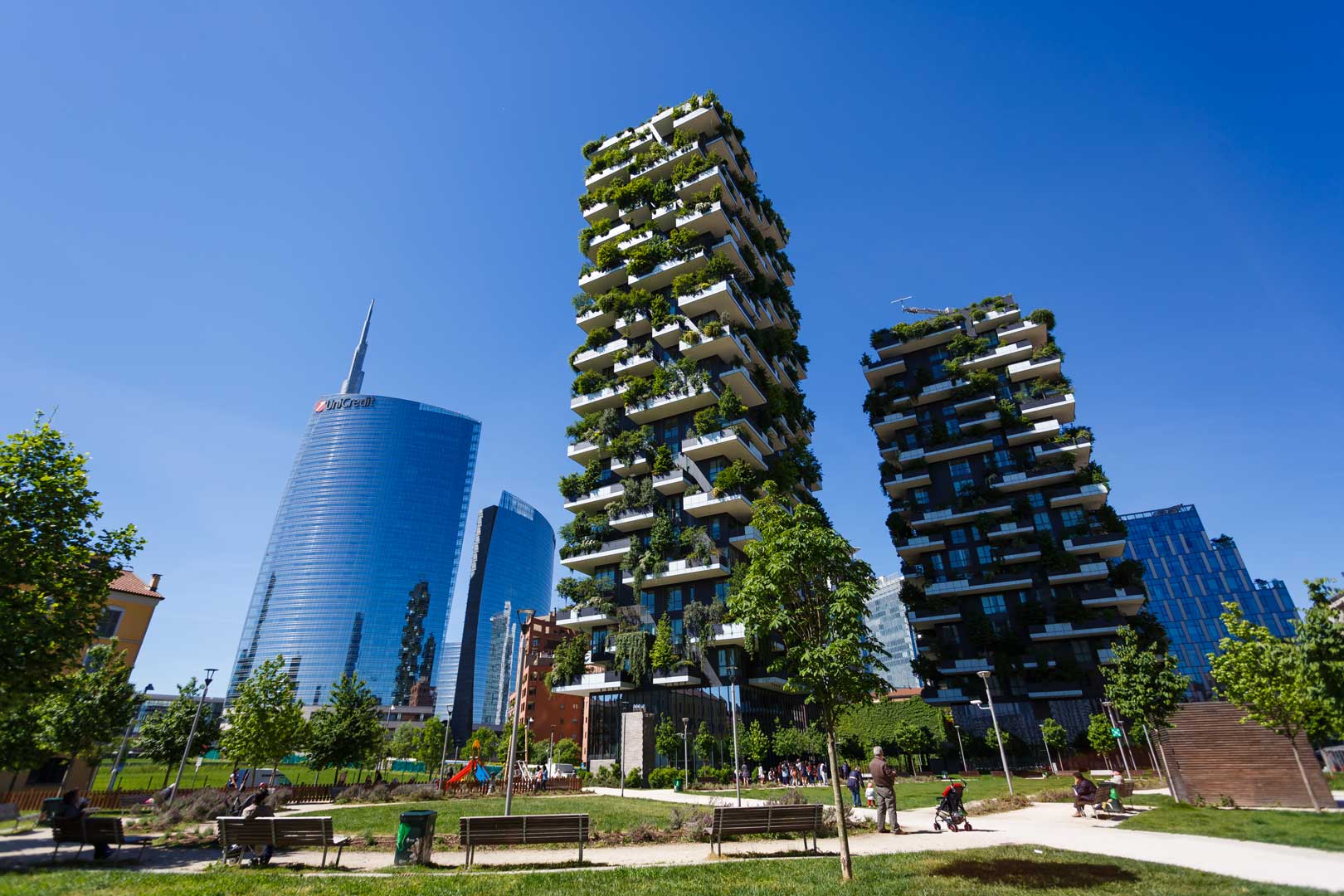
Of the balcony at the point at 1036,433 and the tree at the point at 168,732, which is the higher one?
the balcony at the point at 1036,433

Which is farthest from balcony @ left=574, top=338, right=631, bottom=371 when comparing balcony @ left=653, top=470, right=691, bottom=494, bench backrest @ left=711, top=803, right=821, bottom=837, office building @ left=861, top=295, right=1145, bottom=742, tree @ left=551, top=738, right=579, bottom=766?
bench backrest @ left=711, top=803, right=821, bottom=837

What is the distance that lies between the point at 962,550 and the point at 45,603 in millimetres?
64381

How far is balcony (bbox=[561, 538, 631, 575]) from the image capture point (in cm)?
4908

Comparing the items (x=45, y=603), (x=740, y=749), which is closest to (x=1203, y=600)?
(x=740, y=749)

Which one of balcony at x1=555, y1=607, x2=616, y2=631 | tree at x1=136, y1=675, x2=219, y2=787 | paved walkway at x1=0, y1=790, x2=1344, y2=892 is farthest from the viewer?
balcony at x1=555, y1=607, x2=616, y2=631

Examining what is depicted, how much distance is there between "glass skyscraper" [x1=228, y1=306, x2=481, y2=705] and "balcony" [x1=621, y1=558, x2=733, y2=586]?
390 feet

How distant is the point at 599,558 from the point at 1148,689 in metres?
37.2

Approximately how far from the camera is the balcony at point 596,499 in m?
51.2

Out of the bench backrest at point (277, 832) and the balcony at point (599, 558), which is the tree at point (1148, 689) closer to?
the bench backrest at point (277, 832)

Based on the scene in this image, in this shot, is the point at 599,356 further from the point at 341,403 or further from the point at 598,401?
the point at 341,403

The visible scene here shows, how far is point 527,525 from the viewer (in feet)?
635

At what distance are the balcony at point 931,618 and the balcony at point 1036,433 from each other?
1891 centimetres

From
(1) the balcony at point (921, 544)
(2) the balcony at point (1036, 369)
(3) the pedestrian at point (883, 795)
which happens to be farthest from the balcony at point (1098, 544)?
(3) the pedestrian at point (883, 795)

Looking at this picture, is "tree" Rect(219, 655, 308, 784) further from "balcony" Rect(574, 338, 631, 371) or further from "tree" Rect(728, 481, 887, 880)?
"balcony" Rect(574, 338, 631, 371)
